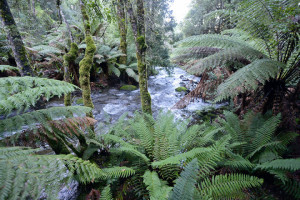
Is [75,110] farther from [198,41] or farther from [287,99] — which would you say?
[287,99]

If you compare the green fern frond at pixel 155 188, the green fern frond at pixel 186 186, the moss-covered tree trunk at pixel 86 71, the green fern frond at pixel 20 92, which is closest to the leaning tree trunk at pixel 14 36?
the moss-covered tree trunk at pixel 86 71

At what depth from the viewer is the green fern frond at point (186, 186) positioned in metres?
0.90

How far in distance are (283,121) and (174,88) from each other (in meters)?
5.90

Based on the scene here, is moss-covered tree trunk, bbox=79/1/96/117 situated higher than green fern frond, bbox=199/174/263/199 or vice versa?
moss-covered tree trunk, bbox=79/1/96/117

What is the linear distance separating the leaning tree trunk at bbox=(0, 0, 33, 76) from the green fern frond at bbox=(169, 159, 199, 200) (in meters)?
2.61

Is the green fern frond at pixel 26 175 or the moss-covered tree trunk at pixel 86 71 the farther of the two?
the moss-covered tree trunk at pixel 86 71

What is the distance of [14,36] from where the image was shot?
2115 millimetres

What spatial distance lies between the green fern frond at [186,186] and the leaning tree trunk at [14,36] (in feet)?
8.57

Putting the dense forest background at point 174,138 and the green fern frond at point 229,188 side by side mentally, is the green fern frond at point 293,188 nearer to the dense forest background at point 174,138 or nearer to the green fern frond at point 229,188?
the dense forest background at point 174,138

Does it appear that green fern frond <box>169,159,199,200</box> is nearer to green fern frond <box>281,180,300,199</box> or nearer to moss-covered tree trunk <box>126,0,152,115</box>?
green fern frond <box>281,180,300,199</box>

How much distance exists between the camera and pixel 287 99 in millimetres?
2051

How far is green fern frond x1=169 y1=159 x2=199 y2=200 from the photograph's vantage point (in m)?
0.90


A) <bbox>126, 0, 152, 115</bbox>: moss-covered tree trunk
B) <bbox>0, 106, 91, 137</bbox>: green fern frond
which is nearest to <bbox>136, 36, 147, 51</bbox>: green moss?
<bbox>126, 0, 152, 115</bbox>: moss-covered tree trunk

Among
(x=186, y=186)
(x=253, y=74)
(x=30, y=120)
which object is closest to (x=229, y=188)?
(x=186, y=186)
